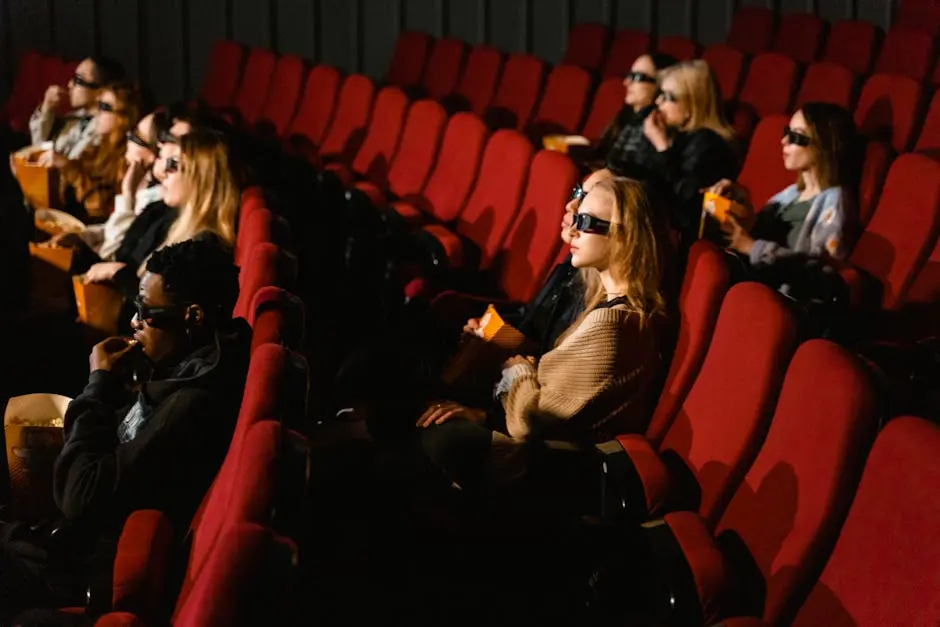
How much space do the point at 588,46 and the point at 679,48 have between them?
0.90 feet

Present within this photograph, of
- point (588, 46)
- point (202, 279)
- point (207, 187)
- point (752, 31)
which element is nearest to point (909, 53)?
point (752, 31)

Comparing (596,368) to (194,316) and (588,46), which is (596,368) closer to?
(194,316)

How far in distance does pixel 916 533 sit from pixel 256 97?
1896 millimetres

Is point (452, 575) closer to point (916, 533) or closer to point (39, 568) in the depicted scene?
point (39, 568)

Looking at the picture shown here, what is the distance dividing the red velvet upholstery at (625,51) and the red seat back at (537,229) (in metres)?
0.96

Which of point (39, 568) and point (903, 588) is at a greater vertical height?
point (903, 588)

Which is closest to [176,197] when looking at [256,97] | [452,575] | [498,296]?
[498,296]

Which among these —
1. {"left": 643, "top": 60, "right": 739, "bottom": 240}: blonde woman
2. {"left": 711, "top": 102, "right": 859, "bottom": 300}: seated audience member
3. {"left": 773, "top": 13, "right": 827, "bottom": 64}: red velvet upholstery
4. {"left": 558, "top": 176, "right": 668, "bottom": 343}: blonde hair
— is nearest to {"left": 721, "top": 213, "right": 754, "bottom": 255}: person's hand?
{"left": 711, "top": 102, "right": 859, "bottom": 300}: seated audience member

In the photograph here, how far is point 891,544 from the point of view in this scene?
1.60 ft

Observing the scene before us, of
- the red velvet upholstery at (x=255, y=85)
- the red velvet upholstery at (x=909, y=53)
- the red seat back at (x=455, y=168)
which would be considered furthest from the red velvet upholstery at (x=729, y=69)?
the red velvet upholstery at (x=255, y=85)

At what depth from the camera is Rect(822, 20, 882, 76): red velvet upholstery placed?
1.98 meters

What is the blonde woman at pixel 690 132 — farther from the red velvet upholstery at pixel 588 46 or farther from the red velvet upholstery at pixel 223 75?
the red velvet upholstery at pixel 223 75

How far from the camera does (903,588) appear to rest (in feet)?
1.55

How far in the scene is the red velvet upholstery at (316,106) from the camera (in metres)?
1.96
